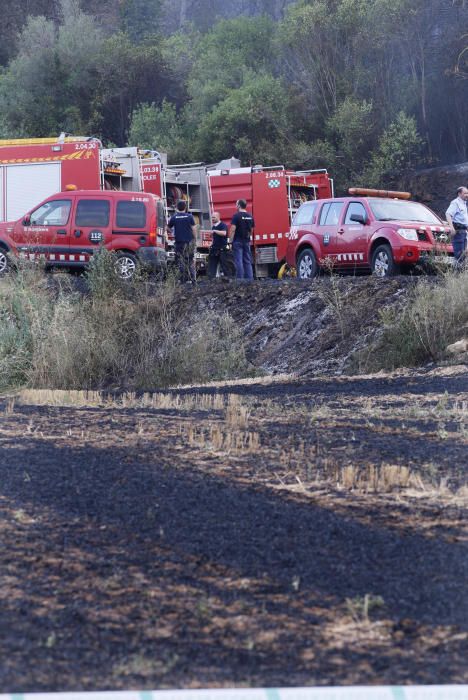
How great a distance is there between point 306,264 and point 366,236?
212 cm

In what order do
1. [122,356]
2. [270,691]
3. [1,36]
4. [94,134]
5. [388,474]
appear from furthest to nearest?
[1,36] < [94,134] < [122,356] < [388,474] < [270,691]

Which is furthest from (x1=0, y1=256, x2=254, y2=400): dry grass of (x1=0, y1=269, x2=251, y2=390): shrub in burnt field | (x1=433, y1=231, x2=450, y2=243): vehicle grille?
(x1=433, y1=231, x2=450, y2=243): vehicle grille

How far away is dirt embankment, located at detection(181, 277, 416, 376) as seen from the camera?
15.9 m

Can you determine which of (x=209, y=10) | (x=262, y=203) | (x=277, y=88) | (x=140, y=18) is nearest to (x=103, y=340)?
(x=262, y=203)

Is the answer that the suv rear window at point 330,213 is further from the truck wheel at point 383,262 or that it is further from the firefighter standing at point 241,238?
the firefighter standing at point 241,238

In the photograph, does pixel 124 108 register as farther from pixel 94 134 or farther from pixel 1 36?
pixel 1 36

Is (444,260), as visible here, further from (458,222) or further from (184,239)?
(184,239)

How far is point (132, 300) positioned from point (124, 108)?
109 feet

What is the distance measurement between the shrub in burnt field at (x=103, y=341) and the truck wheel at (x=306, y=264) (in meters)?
4.16

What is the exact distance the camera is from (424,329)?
47.6 ft

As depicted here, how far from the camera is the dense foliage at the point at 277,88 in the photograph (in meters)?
39.2

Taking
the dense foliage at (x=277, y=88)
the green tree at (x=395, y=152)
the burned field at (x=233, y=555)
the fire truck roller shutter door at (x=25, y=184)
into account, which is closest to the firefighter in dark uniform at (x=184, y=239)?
the fire truck roller shutter door at (x=25, y=184)

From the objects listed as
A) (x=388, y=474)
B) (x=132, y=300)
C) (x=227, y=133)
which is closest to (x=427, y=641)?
(x=388, y=474)

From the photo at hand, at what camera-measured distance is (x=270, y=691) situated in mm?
3363
